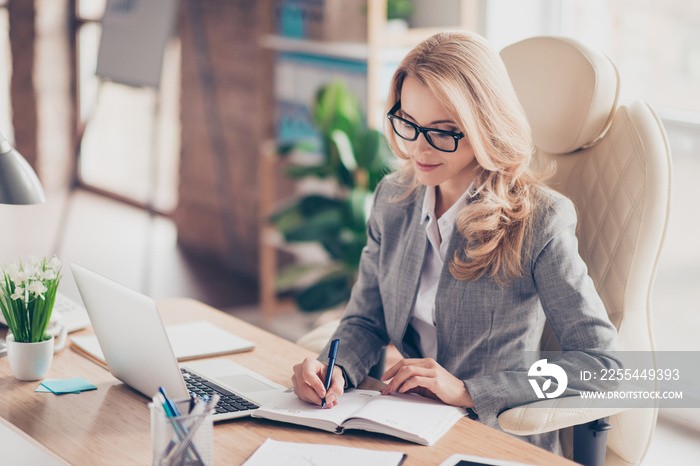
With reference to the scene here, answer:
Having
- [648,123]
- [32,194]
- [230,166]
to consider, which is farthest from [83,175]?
[648,123]

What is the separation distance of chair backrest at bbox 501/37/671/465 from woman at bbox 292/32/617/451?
0.12 meters

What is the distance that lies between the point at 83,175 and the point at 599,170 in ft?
14.4

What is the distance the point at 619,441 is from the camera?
143cm

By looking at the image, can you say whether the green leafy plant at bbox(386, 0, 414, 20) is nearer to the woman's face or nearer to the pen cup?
the woman's face

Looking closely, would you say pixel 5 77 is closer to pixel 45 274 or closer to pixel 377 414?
pixel 45 274

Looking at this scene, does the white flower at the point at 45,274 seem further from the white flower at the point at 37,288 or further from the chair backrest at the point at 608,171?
the chair backrest at the point at 608,171

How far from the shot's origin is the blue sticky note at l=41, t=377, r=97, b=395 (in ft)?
4.13

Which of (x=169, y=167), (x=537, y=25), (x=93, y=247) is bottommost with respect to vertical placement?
(x=93, y=247)

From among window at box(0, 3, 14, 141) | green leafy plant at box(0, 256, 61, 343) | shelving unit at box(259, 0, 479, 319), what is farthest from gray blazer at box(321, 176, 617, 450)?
window at box(0, 3, 14, 141)

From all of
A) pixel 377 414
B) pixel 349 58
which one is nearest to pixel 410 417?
pixel 377 414

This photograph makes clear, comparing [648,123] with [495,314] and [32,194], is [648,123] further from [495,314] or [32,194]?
[32,194]

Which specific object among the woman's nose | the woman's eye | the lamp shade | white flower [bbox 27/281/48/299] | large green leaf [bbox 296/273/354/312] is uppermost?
the woman's eye

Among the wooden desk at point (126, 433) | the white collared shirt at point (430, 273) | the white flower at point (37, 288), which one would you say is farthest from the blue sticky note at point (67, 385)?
the white collared shirt at point (430, 273)

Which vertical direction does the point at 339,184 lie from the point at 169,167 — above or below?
above
